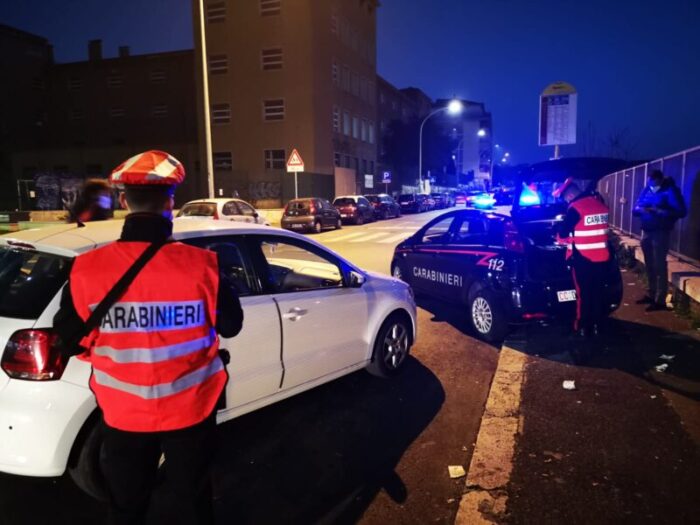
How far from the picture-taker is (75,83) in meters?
44.9

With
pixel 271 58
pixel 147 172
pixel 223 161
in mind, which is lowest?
pixel 147 172

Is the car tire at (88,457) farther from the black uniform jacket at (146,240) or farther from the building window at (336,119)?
the building window at (336,119)

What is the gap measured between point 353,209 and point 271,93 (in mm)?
13903

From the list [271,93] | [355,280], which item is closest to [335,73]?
[271,93]

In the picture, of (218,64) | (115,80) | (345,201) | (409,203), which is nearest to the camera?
(345,201)

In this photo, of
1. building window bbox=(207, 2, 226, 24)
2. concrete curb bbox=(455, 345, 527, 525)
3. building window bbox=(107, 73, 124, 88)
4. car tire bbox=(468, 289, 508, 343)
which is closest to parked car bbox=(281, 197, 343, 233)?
car tire bbox=(468, 289, 508, 343)

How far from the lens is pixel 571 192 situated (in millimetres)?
6191

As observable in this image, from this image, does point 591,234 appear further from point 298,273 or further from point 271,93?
point 271,93

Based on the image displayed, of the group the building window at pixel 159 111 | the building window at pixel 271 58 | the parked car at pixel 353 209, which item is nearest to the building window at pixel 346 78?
the building window at pixel 271 58

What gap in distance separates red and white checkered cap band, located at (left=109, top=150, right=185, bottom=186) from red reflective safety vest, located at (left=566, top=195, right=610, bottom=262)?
5042 mm

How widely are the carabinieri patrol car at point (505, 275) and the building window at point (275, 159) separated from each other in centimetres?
3034

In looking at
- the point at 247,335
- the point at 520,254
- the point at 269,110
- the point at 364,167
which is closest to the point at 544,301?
the point at 520,254

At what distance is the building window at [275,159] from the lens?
1435 inches

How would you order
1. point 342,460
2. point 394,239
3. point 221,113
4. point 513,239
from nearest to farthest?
point 342,460
point 513,239
point 394,239
point 221,113
